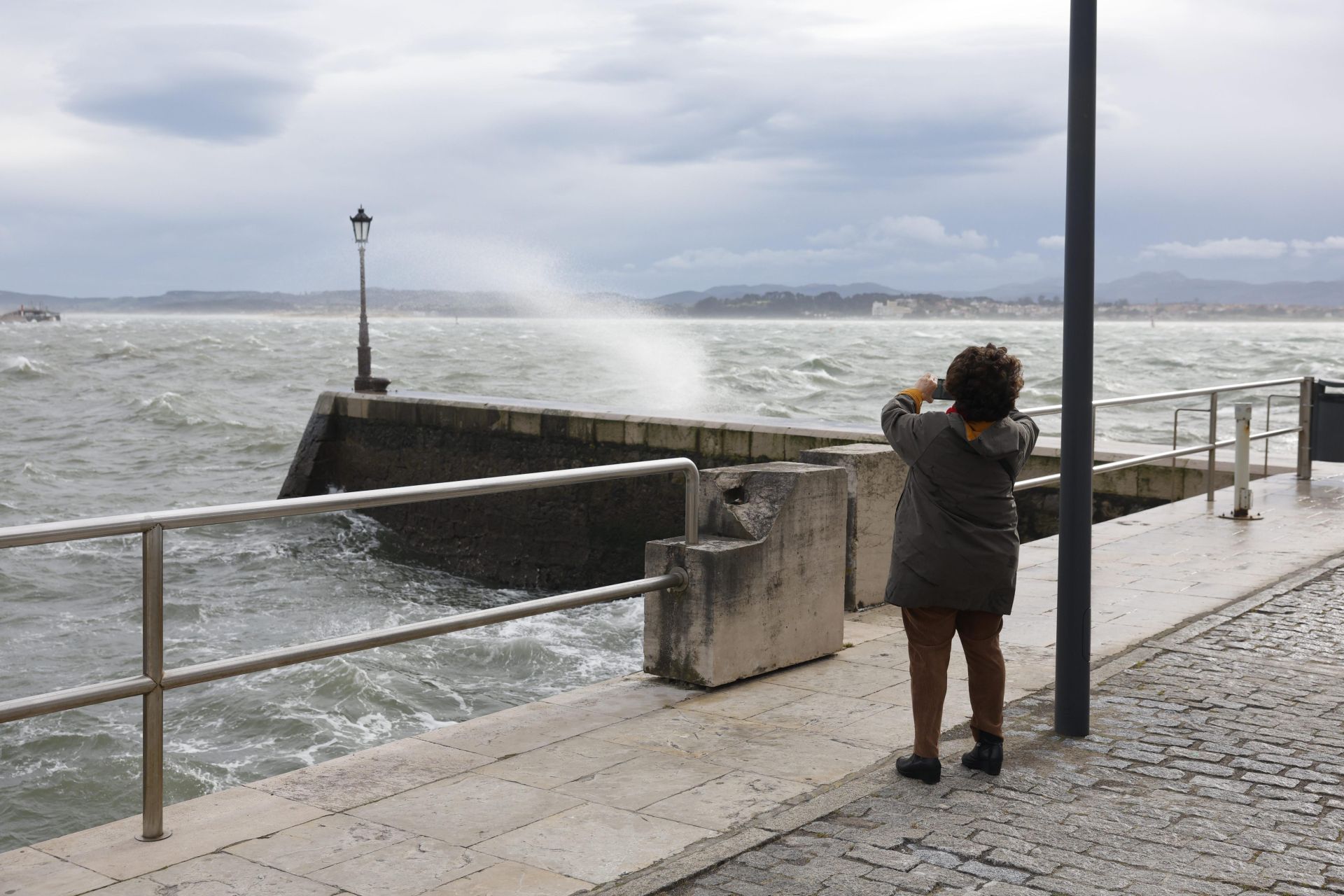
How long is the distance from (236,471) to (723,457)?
621 inches

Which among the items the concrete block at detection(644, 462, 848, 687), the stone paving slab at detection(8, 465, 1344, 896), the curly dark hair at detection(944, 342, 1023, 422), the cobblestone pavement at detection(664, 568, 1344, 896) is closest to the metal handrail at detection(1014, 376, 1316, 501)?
the concrete block at detection(644, 462, 848, 687)

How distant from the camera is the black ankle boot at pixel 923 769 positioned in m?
4.48

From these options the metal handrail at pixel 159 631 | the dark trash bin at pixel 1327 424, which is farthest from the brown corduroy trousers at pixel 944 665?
the dark trash bin at pixel 1327 424

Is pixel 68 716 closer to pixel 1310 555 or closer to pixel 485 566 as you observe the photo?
pixel 485 566

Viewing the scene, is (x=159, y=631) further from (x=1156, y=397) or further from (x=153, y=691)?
(x=1156, y=397)

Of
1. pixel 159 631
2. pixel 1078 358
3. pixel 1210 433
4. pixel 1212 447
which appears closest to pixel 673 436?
pixel 1212 447

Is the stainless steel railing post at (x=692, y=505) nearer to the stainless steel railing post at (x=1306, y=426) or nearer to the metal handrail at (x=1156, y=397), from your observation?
the metal handrail at (x=1156, y=397)

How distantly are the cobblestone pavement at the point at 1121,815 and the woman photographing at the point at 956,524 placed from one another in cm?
39

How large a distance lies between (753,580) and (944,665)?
146 centimetres

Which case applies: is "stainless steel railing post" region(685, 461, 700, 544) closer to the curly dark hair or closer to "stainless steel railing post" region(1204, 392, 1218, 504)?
the curly dark hair

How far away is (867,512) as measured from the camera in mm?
7660

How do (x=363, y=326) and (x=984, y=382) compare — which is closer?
(x=984, y=382)

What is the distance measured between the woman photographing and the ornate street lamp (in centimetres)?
1864

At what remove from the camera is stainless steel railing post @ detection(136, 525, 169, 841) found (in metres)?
3.84
